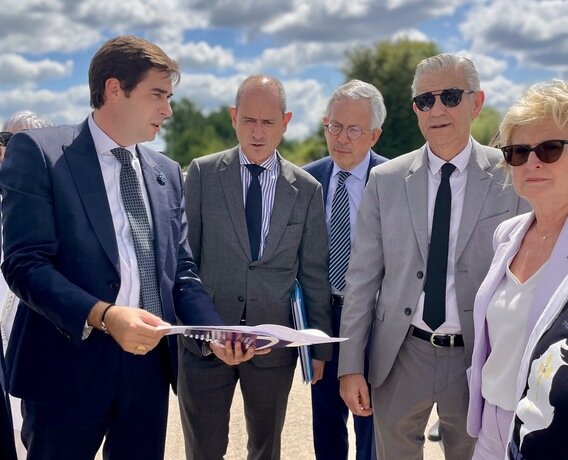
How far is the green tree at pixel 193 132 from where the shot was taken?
69.2 m

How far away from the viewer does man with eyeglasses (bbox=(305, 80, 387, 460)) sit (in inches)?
174

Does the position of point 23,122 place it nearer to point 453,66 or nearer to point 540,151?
point 453,66

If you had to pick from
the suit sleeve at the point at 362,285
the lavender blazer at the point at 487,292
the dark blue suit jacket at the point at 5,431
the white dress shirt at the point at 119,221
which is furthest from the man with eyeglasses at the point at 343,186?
the dark blue suit jacket at the point at 5,431

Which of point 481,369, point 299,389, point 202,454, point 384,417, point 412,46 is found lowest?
point 299,389

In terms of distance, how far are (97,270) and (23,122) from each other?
119 inches

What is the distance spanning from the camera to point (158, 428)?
3070 mm

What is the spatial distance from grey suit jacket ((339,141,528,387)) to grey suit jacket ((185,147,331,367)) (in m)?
0.45

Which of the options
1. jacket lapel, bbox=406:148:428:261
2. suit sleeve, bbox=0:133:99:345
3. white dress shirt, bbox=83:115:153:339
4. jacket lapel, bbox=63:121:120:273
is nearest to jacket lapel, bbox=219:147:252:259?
jacket lapel, bbox=406:148:428:261

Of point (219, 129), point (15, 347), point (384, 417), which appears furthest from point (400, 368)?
point (219, 129)

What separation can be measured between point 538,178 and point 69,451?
209cm

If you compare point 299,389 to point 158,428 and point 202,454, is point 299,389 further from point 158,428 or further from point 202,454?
point 158,428

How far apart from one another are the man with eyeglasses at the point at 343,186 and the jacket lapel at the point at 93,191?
1793mm

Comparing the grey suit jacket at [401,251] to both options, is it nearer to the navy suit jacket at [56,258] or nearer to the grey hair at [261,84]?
the grey hair at [261,84]

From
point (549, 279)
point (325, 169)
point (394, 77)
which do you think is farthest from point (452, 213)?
point (394, 77)
